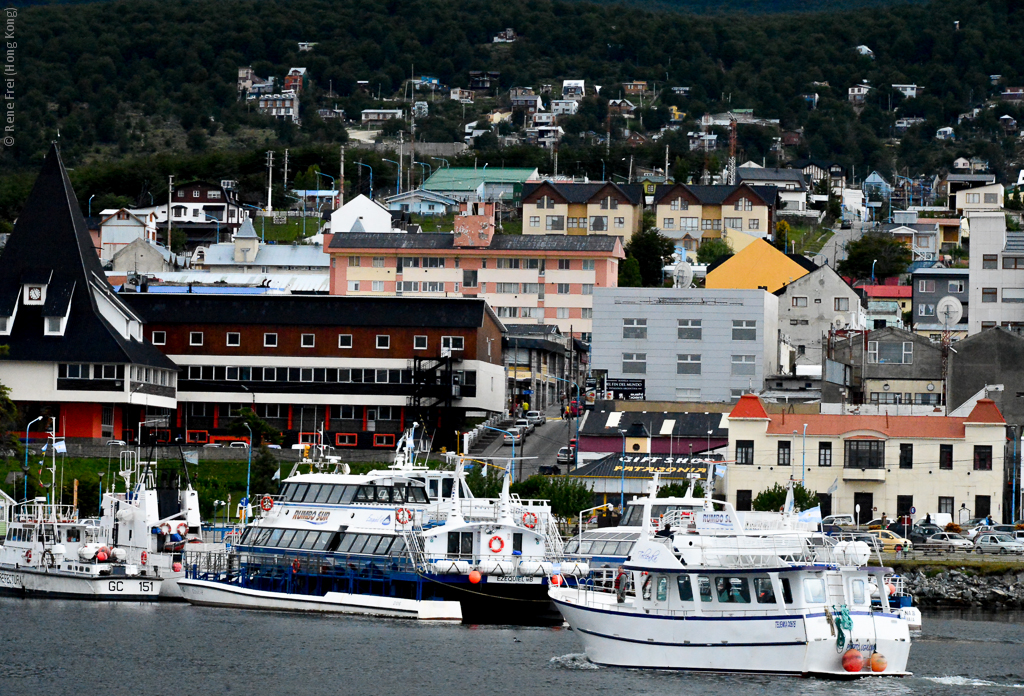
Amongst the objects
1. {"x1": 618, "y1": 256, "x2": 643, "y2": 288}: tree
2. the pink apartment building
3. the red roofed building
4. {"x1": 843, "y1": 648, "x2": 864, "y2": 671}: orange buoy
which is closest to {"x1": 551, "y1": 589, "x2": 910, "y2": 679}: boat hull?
{"x1": 843, "y1": 648, "x2": 864, "y2": 671}: orange buoy

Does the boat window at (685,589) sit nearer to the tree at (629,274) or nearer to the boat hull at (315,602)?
the boat hull at (315,602)

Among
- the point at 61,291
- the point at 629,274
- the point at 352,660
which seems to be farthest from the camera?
the point at 629,274

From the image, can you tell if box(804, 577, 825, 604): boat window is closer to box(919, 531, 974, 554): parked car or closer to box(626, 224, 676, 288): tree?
box(919, 531, 974, 554): parked car

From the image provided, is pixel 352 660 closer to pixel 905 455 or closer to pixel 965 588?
pixel 965 588

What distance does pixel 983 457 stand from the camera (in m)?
79.2

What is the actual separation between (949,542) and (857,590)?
27.2 m

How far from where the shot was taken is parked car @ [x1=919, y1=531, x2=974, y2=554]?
68.6 metres

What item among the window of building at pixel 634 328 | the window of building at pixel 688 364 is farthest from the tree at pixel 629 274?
the window of building at pixel 688 364

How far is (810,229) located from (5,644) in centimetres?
13235

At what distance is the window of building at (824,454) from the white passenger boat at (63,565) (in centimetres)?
3137

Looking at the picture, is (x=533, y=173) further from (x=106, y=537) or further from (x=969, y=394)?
(x=106, y=537)

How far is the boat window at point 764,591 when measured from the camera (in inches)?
1689

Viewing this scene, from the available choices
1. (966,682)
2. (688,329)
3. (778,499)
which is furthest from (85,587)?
(688,329)

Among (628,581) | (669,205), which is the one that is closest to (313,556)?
(628,581)
